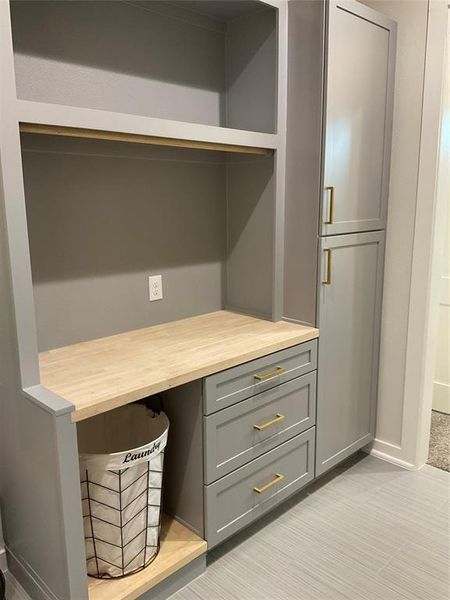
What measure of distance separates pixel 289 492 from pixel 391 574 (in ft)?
1.58

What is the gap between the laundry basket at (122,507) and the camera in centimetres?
152

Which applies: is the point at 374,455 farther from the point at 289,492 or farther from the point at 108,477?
the point at 108,477

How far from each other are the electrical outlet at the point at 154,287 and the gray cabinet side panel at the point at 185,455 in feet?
1.54

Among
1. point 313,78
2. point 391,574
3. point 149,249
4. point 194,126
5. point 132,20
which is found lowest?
point 391,574

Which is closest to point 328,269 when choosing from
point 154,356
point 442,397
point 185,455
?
point 154,356

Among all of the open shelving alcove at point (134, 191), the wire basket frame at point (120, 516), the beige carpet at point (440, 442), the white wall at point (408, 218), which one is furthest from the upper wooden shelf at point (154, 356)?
the beige carpet at point (440, 442)

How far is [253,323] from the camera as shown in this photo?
218 centimetres

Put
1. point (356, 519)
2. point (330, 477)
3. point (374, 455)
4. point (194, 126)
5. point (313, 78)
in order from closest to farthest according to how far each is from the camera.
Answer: point (194, 126) → point (313, 78) → point (356, 519) → point (330, 477) → point (374, 455)

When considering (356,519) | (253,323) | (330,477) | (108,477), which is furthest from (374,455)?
(108,477)

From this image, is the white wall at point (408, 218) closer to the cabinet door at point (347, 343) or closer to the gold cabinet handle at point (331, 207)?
the cabinet door at point (347, 343)

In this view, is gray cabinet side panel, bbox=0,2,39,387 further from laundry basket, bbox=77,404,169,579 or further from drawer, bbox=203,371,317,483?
drawer, bbox=203,371,317,483

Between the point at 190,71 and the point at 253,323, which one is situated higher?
the point at 190,71

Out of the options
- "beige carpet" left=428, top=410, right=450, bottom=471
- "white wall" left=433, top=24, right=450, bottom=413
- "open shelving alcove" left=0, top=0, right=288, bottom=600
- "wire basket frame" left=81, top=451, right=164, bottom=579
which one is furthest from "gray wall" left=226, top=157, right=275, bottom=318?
"white wall" left=433, top=24, right=450, bottom=413

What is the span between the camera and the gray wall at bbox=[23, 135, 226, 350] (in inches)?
68.5
